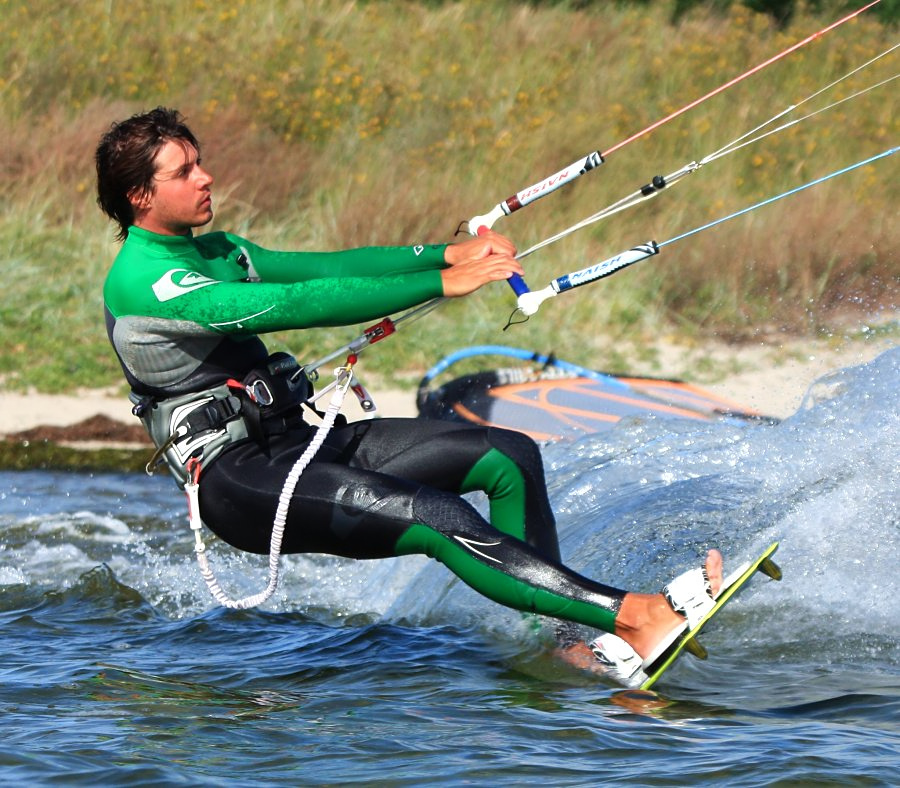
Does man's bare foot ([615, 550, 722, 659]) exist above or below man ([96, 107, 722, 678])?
below

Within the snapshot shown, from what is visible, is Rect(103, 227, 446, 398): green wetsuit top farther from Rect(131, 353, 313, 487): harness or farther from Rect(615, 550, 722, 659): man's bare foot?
Rect(615, 550, 722, 659): man's bare foot

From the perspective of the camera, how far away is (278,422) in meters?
A: 4.40

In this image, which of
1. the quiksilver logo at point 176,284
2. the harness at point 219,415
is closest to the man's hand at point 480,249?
the harness at point 219,415

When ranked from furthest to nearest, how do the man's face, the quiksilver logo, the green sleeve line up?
the green sleeve → the man's face → the quiksilver logo

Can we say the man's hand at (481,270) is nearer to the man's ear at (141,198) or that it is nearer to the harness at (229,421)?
the harness at (229,421)

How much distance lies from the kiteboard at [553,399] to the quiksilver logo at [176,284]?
4625 millimetres

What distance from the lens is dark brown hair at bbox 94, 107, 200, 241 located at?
4262 mm

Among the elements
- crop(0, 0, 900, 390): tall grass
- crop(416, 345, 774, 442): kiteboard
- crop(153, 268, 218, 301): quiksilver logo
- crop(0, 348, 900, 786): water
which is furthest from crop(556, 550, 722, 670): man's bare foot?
crop(0, 0, 900, 390): tall grass

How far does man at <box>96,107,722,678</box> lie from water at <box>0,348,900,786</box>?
14.7 inches

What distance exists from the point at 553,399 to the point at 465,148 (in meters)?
5.17

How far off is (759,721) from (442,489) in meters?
1.21

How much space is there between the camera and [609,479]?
6074 mm

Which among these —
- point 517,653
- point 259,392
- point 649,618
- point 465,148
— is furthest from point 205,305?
point 465,148

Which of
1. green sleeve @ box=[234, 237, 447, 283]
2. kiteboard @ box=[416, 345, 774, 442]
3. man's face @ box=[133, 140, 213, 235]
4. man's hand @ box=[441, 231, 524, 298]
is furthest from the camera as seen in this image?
kiteboard @ box=[416, 345, 774, 442]
